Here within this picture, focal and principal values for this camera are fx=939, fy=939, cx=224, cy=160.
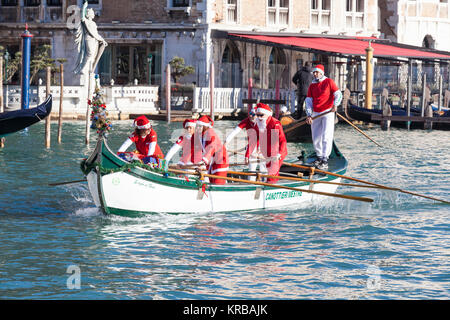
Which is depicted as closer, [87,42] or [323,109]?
[323,109]

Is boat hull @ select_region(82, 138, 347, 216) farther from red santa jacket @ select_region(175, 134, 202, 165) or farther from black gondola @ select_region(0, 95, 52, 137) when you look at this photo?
black gondola @ select_region(0, 95, 52, 137)

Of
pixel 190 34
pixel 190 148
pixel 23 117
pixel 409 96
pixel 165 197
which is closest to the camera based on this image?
pixel 165 197

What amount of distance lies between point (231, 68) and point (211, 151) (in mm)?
20796

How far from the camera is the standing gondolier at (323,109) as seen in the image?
15.6 meters

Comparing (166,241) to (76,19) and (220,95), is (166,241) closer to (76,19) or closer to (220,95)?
(220,95)

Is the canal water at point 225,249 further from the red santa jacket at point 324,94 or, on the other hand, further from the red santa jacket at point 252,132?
the red santa jacket at point 324,94

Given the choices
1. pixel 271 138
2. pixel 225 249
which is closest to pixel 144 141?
pixel 271 138

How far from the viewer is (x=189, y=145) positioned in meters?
13.5

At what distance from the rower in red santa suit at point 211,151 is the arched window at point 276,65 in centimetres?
2253

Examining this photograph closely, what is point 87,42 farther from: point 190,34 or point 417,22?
point 417,22

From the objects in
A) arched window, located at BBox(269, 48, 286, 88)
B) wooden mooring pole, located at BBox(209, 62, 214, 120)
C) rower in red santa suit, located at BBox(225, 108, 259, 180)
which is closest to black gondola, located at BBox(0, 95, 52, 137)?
rower in red santa suit, located at BBox(225, 108, 259, 180)

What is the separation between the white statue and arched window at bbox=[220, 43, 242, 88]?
5.00 metres
